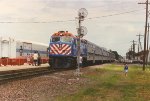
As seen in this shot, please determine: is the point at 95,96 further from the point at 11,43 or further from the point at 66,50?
the point at 11,43

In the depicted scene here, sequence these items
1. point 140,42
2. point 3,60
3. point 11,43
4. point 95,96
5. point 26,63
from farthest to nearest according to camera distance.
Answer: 1. point 140,42
2. point 26,63
3. point 11,43
4. point 3,60
5. point 95,96

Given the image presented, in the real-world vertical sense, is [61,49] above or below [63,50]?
above

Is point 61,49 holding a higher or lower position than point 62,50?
higher

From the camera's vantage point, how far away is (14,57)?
5072 centimetres

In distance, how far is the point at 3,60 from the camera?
44.9 m

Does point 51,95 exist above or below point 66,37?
below

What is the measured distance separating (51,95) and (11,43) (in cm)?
3211

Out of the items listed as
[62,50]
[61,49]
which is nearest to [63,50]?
[62,50]

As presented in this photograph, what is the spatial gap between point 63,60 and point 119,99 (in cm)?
2622

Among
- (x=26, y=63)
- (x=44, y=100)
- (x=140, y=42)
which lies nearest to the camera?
(x=44, y=100)

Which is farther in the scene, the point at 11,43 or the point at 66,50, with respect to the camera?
the point at 11,43

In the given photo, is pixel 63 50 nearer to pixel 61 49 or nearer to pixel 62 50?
pixel 62 50

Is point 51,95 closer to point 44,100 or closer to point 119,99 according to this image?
point 44,100

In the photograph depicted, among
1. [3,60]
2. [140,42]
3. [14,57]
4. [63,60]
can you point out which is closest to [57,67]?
[63,60]
